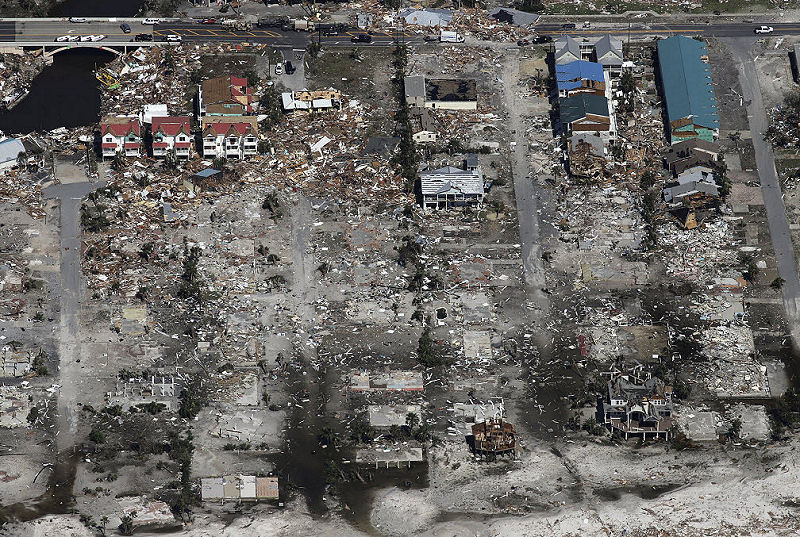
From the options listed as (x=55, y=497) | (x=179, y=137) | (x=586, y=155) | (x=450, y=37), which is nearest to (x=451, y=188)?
(x=586, y=155)

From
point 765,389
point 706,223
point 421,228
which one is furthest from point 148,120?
point 765,389

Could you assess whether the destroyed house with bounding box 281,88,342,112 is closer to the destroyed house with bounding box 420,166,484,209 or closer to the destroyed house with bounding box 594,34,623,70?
the destroyed house with bounding box 420,166,484,209

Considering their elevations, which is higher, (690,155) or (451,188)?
(690,155)

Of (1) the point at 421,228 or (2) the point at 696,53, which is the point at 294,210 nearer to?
(1) the point at 421,228

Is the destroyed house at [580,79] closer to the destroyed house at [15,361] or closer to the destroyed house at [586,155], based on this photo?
the destroyed house at [586,155]

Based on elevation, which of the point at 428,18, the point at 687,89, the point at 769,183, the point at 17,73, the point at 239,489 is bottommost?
the point at 239,489

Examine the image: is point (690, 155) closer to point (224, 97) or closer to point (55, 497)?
point (224, 97)

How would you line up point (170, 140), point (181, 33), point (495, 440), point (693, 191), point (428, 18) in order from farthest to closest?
point (428, 18)
point (181, 33)
point (170, 140)
point (693, 191)
point (495, 440)

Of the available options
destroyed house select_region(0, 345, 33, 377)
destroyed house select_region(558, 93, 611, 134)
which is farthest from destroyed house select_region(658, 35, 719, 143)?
destroyed house select_region(0, 345, 33, 377)
